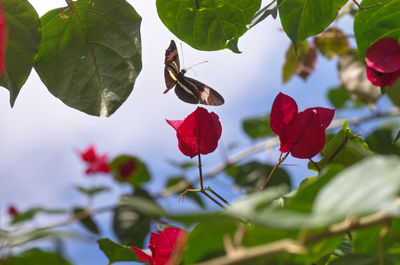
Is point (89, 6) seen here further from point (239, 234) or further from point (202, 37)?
point (239, 234)

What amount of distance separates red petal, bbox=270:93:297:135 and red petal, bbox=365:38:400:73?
0.40 ft

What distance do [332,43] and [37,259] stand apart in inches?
60.0

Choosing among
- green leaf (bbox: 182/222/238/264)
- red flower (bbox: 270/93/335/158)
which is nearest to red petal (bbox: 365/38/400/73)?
red flower (bbox: 270/93/335/158)

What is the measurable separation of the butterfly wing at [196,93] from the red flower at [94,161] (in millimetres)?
2021

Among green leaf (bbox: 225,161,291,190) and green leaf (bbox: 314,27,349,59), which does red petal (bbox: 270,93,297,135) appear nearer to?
green leaf (bbox: 225,161,291,190)

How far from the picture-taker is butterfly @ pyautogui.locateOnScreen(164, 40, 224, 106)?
549 millimetres

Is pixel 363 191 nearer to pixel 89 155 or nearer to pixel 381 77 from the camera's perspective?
pixel 381 77

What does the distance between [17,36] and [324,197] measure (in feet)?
1.46

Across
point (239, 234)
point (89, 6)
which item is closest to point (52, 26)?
point (89, 6)

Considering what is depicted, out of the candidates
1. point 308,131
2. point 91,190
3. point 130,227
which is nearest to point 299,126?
point 308,131

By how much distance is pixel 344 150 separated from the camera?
1.58ft

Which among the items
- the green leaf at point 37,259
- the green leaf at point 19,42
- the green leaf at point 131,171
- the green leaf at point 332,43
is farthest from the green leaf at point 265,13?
the green leaf at point 131,171

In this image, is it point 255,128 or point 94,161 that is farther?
point 94,161

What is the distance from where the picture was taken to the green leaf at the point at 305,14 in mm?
586
